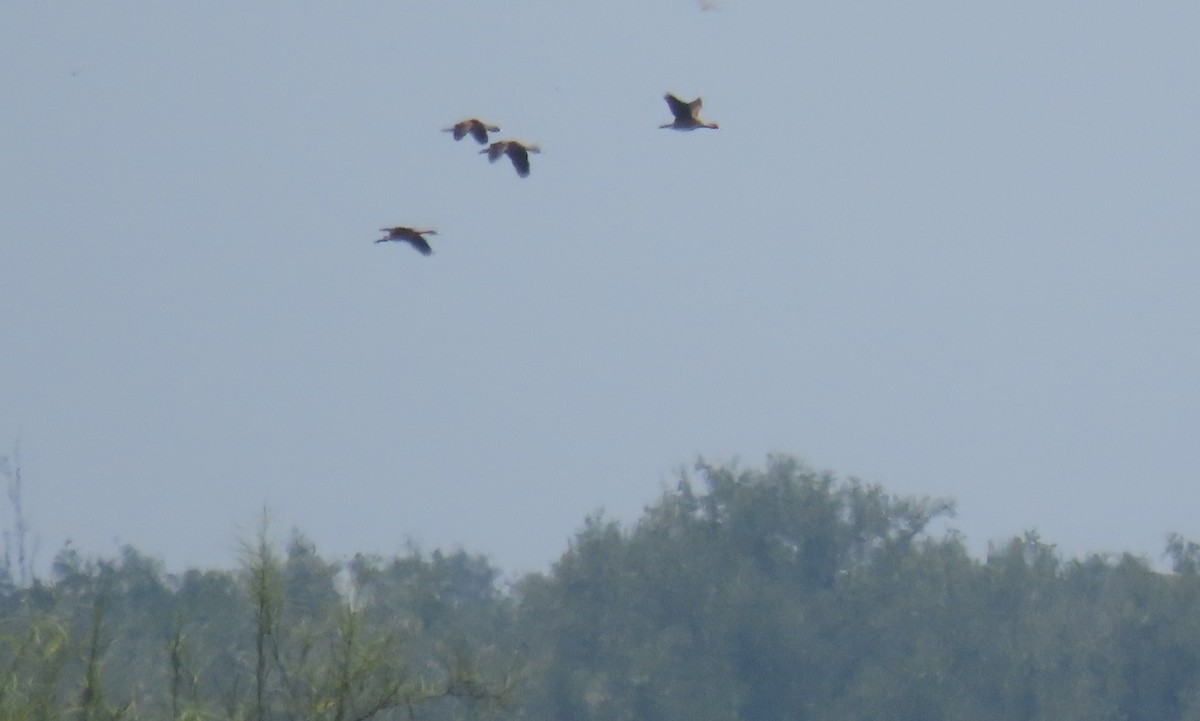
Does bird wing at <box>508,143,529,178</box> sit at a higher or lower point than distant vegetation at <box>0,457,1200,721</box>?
lower

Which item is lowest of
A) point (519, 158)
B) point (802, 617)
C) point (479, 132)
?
point (519, 158)

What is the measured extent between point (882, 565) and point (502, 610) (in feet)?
45.0

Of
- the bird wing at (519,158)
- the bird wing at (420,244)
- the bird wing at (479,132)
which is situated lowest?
the bird wing at (420,244)

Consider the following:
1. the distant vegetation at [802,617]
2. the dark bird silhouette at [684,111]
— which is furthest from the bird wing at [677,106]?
the distant vegetation at [802,617]

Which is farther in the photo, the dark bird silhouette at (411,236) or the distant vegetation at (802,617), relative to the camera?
the distant vegetation at (802,617)

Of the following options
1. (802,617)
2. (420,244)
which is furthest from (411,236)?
(802,617)

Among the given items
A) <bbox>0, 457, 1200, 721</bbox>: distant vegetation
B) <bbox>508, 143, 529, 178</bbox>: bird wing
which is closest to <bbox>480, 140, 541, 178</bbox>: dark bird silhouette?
<bbox>508, 143, 529, 178</bbox>: bird wing

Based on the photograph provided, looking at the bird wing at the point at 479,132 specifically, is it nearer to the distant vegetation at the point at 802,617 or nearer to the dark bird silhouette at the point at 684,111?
the dark bird silhouette at the point at 684,111

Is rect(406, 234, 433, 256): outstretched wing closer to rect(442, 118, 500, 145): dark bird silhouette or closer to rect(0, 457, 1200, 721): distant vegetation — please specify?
rect(442, 118, 500, 145): dark bird silhouette

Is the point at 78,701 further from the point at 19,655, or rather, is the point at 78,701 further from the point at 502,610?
Result: the point at 502,610

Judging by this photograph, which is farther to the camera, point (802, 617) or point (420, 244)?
point (802, 617)

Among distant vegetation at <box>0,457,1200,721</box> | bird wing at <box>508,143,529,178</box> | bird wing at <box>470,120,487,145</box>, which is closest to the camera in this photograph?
bird wing at <box>508,143,529,178</box>

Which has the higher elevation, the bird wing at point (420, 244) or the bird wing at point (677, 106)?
the bird wing at point (677, 106)

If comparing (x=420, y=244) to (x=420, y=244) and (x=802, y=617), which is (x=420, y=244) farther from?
(x=802, y=617)
